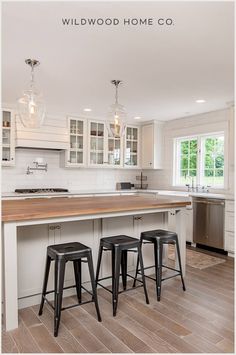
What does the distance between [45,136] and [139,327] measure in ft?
11.7

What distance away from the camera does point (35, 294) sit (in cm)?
251

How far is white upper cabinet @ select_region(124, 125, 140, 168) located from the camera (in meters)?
6.03

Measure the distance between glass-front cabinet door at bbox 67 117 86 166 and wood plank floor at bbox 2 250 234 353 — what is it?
2954mm

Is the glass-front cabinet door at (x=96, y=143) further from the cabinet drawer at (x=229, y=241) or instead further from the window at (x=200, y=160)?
the cabinet drawer at (x=229, y=241)

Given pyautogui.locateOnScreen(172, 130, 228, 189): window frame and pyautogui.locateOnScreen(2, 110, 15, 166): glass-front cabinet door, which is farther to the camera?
pyautogui.locateOnScreen(172, 130, 228, 189): window frame

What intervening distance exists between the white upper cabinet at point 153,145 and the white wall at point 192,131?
11 cm

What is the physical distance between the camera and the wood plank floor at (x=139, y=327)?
6.25 feet

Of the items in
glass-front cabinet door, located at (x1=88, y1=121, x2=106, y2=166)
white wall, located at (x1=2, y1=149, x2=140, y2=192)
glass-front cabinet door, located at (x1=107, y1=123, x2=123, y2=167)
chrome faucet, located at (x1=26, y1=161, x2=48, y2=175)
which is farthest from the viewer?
glass-front cabinet door, located at (x1=107, y1=123, x2=123, y2=167)

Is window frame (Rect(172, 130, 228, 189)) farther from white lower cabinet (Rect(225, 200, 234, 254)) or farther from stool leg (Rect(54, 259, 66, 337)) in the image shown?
stool leg (Rect(54, 259, 66, 337))

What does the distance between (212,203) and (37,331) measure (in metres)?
3.21

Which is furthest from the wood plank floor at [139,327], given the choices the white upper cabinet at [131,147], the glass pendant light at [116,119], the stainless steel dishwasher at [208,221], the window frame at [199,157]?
the white upper cabinet at [131,147]

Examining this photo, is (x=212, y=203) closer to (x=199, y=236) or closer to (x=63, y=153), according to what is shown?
(x=199, y=236)

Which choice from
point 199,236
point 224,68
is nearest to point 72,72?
point 224,68

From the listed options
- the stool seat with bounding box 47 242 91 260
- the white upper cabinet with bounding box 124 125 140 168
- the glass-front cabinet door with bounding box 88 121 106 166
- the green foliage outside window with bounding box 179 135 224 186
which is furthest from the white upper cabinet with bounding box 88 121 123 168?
the stool seat with bounding box 47 242 91 260
